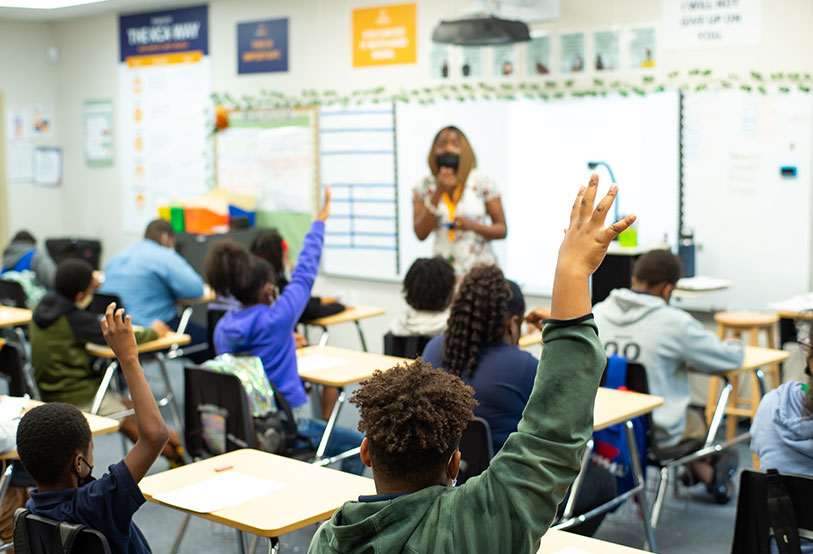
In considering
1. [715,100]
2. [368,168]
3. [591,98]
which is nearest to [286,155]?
[368,168]

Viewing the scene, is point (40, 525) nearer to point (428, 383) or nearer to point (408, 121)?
point (428, 383)

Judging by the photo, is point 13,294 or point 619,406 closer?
point 619,406

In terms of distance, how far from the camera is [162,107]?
8.69 metres

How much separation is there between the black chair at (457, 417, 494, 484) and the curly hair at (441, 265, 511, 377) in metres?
0.19

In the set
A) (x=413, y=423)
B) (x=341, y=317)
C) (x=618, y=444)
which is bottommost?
(x=618, y=444)

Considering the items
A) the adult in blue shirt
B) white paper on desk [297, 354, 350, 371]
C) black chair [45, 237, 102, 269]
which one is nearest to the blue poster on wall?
the adult in blue shirt

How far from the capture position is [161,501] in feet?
7.64

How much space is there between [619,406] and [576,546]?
1246 mm

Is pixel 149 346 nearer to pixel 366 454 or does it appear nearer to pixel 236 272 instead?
pixel 236 272

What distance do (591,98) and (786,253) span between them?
5.05 feet

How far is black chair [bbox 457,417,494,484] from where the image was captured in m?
2.72

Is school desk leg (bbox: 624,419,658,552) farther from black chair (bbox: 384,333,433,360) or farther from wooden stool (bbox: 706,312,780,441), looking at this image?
wooden stool (bbox: 706,312,780,441)

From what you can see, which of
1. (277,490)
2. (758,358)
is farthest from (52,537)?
(758,358)

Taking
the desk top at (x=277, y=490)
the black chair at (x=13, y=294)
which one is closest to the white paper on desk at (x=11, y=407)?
the desk top at (x=277, y=490)
